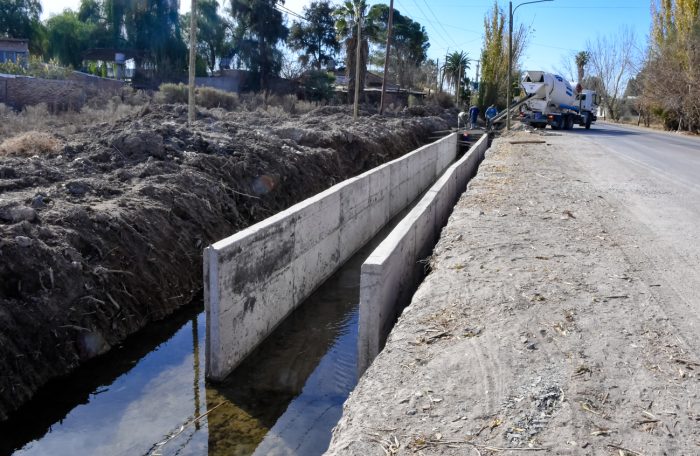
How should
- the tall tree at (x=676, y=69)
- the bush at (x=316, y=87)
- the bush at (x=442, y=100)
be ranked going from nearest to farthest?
the tall tree at (x=676, y=69), the bush at (x=316, y=87), the bush at (x=442, y=100)

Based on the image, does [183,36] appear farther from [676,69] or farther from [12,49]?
[676,69]

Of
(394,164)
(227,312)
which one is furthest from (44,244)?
(394,164)

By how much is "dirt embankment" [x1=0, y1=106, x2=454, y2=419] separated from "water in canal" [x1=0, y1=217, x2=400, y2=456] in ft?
0.82

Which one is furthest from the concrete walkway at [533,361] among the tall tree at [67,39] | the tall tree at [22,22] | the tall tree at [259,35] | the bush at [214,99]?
the tall tree at [22,22]

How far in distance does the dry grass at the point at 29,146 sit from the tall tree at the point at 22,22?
43589mm

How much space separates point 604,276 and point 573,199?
4767mm

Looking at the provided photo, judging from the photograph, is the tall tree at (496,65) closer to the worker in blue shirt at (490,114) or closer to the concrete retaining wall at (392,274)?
the worker in blue shirt at (490,114)

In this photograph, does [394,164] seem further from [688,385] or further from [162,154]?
[688,385]

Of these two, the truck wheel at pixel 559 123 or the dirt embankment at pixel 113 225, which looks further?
the truck wheel at pixel 559 123

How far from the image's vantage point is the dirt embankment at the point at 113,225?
5723mm

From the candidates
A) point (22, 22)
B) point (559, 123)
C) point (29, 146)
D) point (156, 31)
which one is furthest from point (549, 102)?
point (22, 22)

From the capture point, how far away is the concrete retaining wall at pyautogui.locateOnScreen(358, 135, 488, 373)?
5711 mm

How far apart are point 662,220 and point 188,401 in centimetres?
718

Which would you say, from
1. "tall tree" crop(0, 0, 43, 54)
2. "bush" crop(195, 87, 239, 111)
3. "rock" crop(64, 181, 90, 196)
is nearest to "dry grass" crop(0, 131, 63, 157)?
"rock" crop(64, 181, 90, 196)
